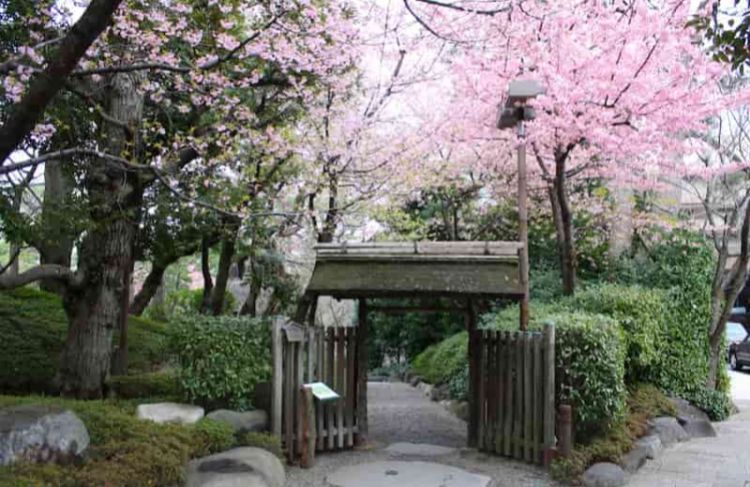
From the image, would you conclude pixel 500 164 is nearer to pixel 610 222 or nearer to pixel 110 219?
pixel 610 222


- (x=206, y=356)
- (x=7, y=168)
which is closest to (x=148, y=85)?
(x=206, y=356)

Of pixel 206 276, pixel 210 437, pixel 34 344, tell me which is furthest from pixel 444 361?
pixel 210 437

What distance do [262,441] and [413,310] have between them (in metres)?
2.59

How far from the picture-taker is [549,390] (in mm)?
7195

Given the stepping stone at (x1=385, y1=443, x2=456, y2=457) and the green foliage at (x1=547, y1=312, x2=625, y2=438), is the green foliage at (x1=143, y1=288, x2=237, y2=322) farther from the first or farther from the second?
the green foliage at (x1=547, y1=312, x2=625, y2=438)

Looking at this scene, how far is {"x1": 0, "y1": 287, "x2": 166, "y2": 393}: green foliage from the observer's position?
9.12 metres

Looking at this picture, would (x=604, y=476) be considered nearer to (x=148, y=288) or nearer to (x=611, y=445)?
(x=611, y=445)

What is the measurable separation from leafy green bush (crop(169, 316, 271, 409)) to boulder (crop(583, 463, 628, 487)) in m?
3.54

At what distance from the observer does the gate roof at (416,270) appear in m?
7.64

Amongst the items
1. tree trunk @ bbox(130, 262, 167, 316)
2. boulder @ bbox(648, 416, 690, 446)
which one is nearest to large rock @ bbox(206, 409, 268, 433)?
boulder @ bbox(648, 416, 690, 446)

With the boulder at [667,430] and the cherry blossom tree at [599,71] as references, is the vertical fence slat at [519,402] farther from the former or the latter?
the cherry blossom tree at [599,71]

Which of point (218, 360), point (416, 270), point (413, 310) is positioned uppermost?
point (416, 270)

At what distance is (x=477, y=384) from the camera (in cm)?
825

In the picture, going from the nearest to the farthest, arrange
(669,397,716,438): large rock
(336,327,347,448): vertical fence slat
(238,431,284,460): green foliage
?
(238,431,284,460): green foliage → (336,327,347,448): vertical fence slat → (669,397,716,438): large rock
